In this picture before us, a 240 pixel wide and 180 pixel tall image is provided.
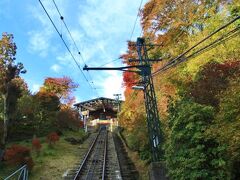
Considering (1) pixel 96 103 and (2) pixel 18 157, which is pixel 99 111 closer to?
(1) pixel 96 103

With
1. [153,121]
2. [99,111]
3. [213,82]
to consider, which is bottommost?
[153,121]

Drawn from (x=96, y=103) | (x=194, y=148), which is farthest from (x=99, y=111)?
(x=194, y=148)

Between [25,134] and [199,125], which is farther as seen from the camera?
[25,134]

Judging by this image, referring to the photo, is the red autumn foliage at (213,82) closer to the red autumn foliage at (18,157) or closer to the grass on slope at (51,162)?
the grass on slope at (51,162)

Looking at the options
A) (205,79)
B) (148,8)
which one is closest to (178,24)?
(148,8)

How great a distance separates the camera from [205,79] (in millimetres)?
15586

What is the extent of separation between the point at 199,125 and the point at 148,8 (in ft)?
71.5

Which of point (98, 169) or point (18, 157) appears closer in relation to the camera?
point (18, 157)

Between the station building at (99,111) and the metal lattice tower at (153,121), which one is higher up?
the station building at (99,111)

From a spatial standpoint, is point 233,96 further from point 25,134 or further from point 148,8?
point 25,134

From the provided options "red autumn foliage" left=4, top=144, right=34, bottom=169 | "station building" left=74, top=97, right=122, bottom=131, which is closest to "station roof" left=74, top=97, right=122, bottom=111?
"station building" left=74, top=97, right=122, bottom=131

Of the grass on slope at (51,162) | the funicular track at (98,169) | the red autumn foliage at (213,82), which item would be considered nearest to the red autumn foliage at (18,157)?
the grass on slope at (51,162)

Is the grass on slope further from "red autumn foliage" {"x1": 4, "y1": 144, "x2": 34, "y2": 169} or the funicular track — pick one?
the funicular track

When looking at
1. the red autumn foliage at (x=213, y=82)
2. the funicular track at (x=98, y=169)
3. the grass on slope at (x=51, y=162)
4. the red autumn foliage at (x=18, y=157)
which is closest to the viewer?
the red autumn foliage at (x=213, y=82)
